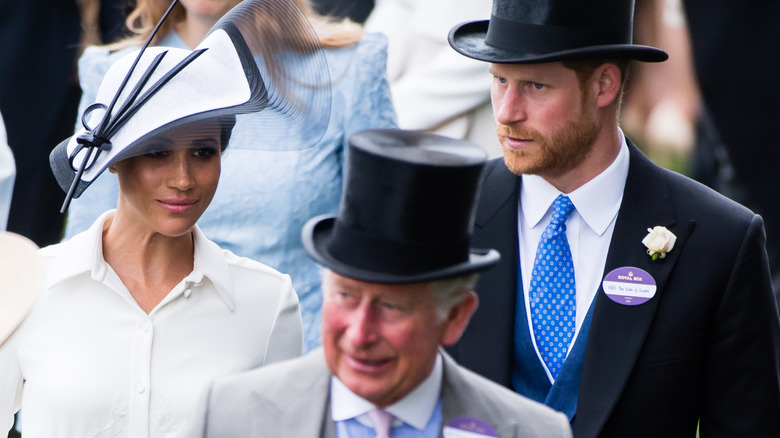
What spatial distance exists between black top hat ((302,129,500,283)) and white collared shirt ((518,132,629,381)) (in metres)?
1.02

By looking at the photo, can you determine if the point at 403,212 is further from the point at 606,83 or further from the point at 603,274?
the point at 606,83

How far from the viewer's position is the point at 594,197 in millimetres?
4027

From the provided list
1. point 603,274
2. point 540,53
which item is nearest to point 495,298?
point 603,274

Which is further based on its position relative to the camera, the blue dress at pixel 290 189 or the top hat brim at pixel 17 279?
the blue dress at pixel 290 189

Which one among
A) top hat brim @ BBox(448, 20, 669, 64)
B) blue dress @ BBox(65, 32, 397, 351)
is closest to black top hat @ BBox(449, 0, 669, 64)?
top hat brim @ BBox(448, 20, 669, 64)

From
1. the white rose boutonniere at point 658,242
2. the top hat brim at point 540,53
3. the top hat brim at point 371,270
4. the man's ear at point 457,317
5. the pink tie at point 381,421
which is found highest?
the top hat brim at point 540,53

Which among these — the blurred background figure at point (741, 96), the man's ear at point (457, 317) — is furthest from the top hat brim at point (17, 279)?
the blurred background figure at point (741, 96)

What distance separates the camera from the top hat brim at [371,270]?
2.92 m

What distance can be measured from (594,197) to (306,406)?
1317 mm

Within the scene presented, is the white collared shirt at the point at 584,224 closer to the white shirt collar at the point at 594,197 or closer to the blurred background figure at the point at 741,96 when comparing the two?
the white shirt collar at the point at 594,197

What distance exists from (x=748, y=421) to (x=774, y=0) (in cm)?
316

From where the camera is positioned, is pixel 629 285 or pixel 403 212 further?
pixel 629 285

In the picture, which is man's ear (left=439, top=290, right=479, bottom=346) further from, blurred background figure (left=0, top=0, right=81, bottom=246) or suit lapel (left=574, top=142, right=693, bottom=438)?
blurred background figure (left=0, top=0, right=81, bottom=246)

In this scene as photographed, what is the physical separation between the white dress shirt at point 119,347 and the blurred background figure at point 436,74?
263cm
